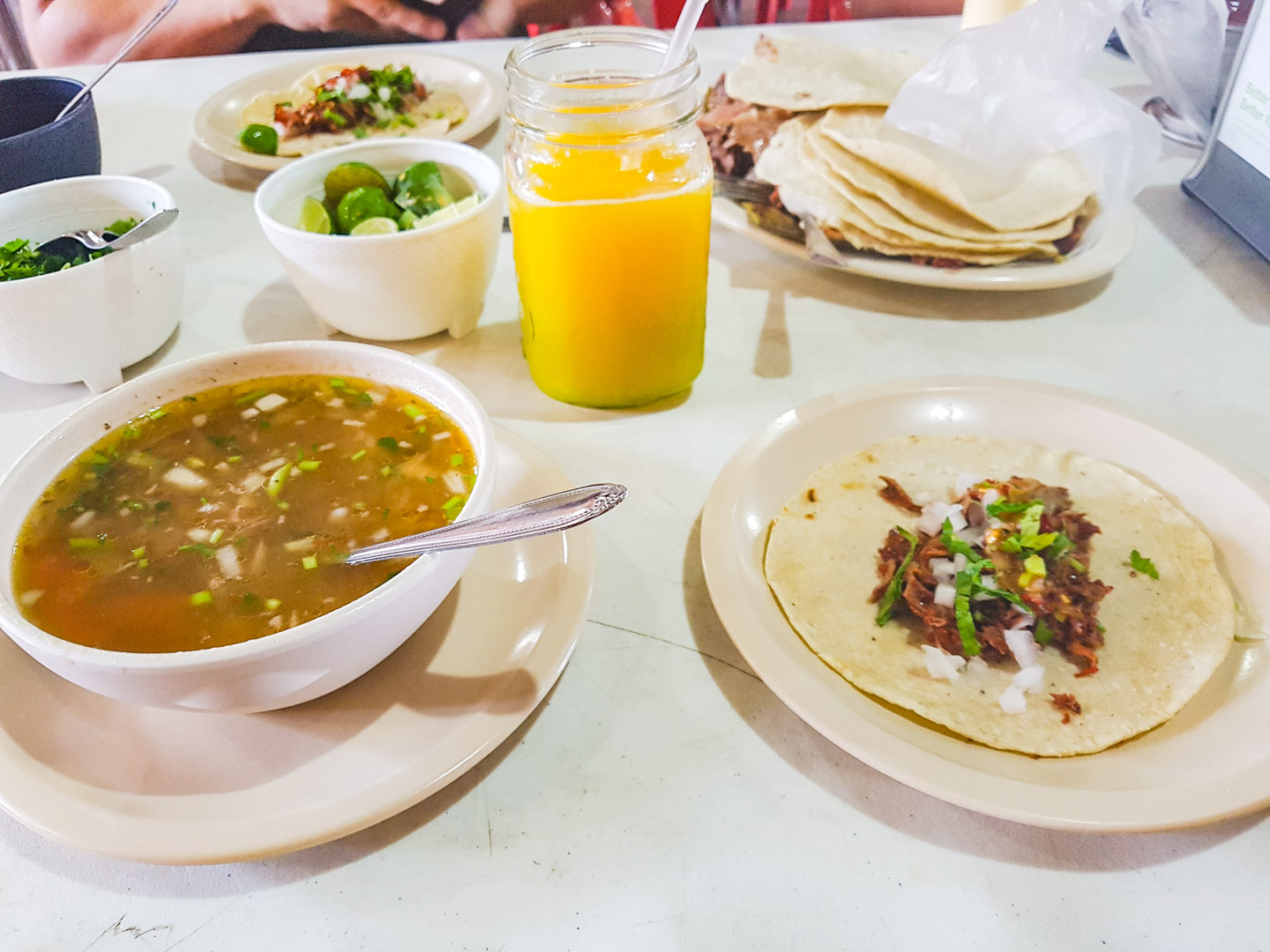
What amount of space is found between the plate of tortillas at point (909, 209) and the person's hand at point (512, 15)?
8.25 feet

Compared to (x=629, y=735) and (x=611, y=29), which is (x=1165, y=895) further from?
(x=611, y=29)

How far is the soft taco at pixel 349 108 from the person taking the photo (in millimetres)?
2420

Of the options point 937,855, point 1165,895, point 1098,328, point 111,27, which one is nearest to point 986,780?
point 937,855

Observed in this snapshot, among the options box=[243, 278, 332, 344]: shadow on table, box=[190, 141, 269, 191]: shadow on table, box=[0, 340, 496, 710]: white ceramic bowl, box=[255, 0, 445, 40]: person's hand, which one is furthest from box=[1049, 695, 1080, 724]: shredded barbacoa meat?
box=[255, 0, 445, 40]: person's hand

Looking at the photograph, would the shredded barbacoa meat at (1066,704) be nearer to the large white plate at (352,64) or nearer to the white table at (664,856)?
the white table at (664,856)

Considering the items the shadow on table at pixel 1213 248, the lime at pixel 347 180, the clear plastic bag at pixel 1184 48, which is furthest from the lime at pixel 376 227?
the clear plastic bag at pixel 1184 48

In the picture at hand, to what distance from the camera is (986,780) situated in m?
0.83

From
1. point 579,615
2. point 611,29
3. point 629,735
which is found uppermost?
point 611,29

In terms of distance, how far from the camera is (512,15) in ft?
13.4

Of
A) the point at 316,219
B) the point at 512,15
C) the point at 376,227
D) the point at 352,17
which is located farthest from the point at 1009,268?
the point at 352,17

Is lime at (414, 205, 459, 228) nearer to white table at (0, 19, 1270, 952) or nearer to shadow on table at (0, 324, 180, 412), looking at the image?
white table at (0, 19, 1270, 952)

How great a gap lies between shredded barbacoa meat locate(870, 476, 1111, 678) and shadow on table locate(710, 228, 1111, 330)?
62 centimetres

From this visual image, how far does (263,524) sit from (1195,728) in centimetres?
109

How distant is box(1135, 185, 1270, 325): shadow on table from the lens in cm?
179
